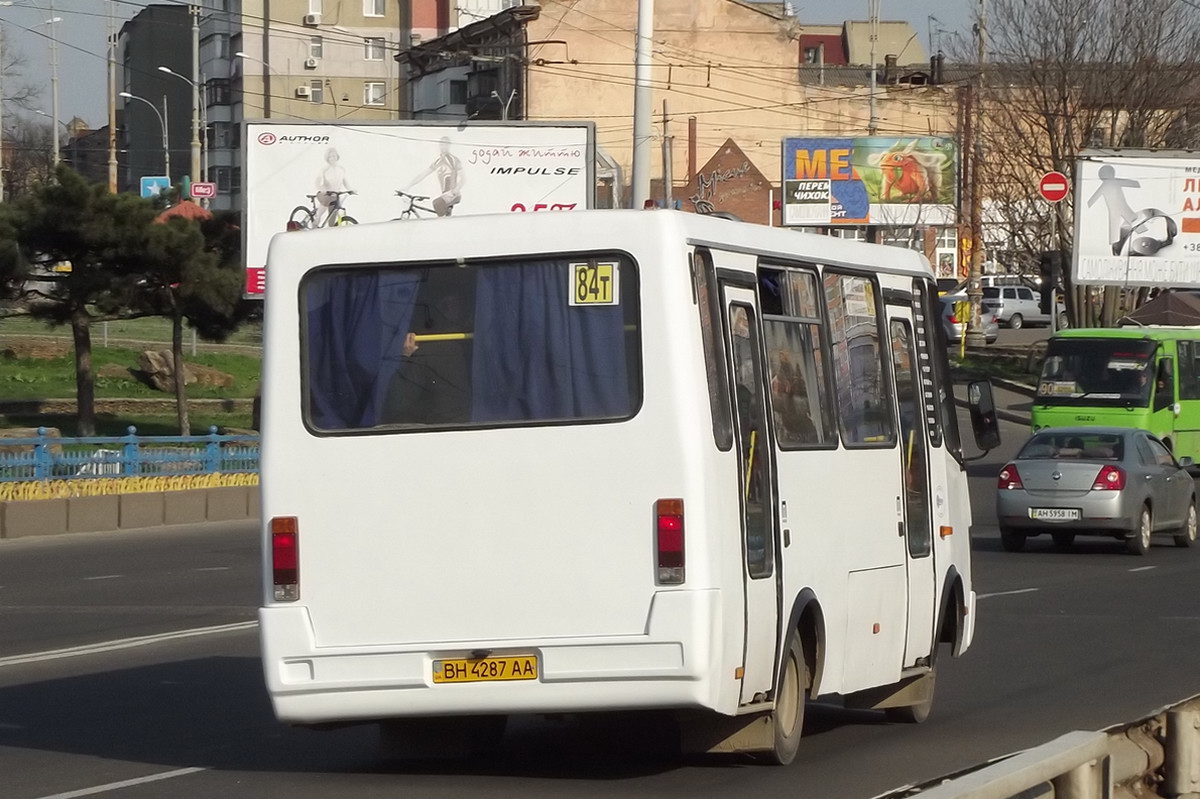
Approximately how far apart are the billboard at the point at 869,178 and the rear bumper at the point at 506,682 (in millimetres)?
59379

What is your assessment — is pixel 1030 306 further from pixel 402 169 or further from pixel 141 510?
pixel 141 510

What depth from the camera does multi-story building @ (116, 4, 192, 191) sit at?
344ft

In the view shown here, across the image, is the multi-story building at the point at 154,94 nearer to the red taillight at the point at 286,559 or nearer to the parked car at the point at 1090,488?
the parked car at the point at 1090,488

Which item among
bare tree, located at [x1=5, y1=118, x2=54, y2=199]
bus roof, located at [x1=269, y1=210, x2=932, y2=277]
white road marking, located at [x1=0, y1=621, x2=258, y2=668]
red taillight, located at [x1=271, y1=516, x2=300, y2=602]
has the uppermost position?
bare tree, located at [x1=5, y1=118, x2=54, y2=199]

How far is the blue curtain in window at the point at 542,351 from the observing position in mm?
7777

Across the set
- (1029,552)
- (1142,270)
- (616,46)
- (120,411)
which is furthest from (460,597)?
(616,46)

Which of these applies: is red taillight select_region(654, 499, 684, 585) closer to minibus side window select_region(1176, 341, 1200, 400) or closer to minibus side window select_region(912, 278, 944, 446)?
minibus side window select_region(912, 278, 944, 446)

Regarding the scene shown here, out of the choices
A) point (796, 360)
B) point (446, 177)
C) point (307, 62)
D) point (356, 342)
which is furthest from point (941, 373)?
point (307, 62)

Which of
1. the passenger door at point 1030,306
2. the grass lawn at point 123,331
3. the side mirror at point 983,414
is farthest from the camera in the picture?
the passenger door at point 1030,306

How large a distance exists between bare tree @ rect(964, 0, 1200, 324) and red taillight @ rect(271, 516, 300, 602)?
158 feet

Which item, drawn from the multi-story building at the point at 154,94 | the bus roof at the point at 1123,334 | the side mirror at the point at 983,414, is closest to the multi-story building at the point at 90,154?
the multi-story building at the point at 154,94

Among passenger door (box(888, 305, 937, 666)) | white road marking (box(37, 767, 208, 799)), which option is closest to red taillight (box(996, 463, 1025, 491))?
passenger door (box(888, 305, 937, 666))

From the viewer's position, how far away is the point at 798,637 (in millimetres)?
→ 8508

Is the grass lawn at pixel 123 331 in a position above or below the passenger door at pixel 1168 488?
above
